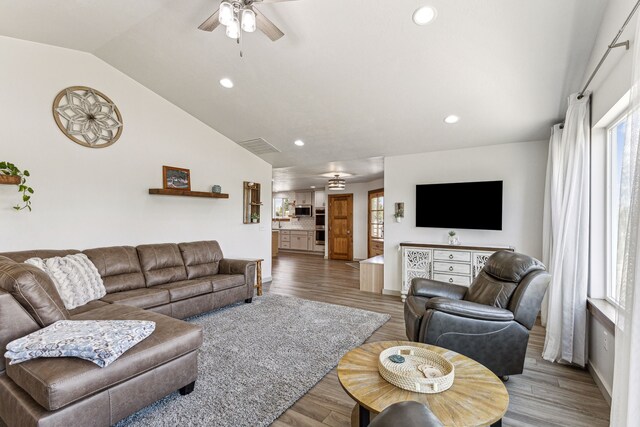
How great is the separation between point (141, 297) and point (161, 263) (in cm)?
84

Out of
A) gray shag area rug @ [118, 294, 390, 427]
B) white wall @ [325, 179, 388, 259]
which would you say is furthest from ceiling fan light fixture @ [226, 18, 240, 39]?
white wall @ [325, 179, 388, 259]

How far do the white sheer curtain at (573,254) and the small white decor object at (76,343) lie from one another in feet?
11.4

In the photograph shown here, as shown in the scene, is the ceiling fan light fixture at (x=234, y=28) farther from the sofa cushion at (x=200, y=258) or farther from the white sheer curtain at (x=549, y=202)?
the white sheer curtain at (x=549, y=202)

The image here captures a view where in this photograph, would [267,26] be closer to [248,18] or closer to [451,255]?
[248,18]

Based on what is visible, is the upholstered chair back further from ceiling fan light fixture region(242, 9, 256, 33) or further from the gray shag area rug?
ceiling fan light fixture region(242, 9, 256, 33)

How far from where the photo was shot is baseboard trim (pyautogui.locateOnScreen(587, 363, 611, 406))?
2195 mm

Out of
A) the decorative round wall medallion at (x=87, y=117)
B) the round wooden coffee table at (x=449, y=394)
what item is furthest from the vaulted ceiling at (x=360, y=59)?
the round wooden coffee table at (x=449, y=394)

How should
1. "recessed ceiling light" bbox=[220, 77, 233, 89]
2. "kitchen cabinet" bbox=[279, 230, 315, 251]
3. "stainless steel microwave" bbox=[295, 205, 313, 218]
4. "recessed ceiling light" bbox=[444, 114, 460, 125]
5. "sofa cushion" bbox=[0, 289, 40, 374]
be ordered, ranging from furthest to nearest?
"stainless steel microwave" bbox=[295, 205, 313, 218] → "kitchen cabinet" bbox=[279, 230, 315, 251] → "recessed ceiling light" bbox=[444, 114, 460, 125] → "recessed ceiling light" bbox=[220, 77, 233, 89] → "sofa cushion" bbox=[0, 289, 40, 374]

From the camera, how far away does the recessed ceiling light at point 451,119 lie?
3.81 meters

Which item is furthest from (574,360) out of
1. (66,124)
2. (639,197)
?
(66,124)

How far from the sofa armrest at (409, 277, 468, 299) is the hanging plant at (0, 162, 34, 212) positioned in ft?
13.0

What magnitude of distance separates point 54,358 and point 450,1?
11.6ft

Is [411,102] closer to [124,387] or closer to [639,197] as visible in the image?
[639,197]

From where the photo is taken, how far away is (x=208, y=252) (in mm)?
4621
